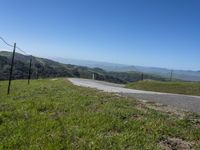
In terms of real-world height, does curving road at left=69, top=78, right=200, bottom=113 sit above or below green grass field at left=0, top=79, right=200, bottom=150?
above

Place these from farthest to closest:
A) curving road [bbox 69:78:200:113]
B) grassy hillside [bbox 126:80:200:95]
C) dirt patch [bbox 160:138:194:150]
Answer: grassy hillside [bbox 126:80:200:95] < curving road [bbox 69:78:200:113] < dirt patch [bbox 160:138:194:150]

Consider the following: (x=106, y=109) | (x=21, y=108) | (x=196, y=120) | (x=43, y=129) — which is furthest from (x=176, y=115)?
(x=21, y=108)

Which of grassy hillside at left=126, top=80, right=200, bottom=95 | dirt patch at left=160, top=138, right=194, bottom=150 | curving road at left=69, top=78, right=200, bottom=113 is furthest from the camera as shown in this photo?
grassy hillside at left=126, top=80, right=200, bottom=95

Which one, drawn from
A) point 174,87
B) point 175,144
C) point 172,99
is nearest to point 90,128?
point 175,144

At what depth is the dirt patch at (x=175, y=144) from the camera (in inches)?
325

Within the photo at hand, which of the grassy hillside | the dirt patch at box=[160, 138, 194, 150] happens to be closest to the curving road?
the dirt patch at box=[160, 138, 194, 150]

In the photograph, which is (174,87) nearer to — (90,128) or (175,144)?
(90,128)

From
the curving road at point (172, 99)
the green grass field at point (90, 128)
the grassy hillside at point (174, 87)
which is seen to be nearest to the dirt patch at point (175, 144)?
the green grass field at point (90, 128)

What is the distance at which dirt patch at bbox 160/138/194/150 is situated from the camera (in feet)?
27.1

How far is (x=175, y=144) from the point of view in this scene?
852 cm

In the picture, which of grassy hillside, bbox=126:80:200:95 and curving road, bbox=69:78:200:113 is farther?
grassy hillside, bbox=126:80:200:95

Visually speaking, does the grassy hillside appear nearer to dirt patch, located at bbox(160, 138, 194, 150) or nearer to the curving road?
the curving road

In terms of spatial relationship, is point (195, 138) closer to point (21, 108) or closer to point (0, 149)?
point (0, 149)

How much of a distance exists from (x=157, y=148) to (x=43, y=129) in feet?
12.2
